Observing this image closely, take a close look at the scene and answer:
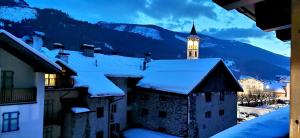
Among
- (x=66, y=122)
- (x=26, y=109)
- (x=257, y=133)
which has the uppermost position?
(x=257, y=133)

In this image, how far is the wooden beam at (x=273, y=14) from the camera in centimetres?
253

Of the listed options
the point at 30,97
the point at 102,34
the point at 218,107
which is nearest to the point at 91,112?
the point at 30,97

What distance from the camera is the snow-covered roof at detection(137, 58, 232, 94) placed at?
27.2 metres

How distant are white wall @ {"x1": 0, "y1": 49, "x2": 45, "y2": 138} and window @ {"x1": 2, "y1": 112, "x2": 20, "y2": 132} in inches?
6.3

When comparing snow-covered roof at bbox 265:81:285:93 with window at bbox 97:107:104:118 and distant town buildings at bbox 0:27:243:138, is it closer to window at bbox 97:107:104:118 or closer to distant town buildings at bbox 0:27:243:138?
distant town buildings at bbox 0:27:243:138

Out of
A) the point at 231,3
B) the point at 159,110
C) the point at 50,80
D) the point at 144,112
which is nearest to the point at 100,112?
the point at 50,80

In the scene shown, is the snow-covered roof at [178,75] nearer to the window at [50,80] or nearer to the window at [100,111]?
the window at [100,111]

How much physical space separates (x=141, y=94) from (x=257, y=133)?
27.1m

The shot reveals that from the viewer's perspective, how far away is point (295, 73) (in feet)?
5.77

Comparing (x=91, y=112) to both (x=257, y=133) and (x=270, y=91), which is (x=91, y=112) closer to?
(x=257, y=133)

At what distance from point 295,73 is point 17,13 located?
159m

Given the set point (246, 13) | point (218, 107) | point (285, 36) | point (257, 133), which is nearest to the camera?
point (246, 13)

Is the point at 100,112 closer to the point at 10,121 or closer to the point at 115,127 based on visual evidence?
the point at 115,127

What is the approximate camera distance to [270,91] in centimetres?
6756
